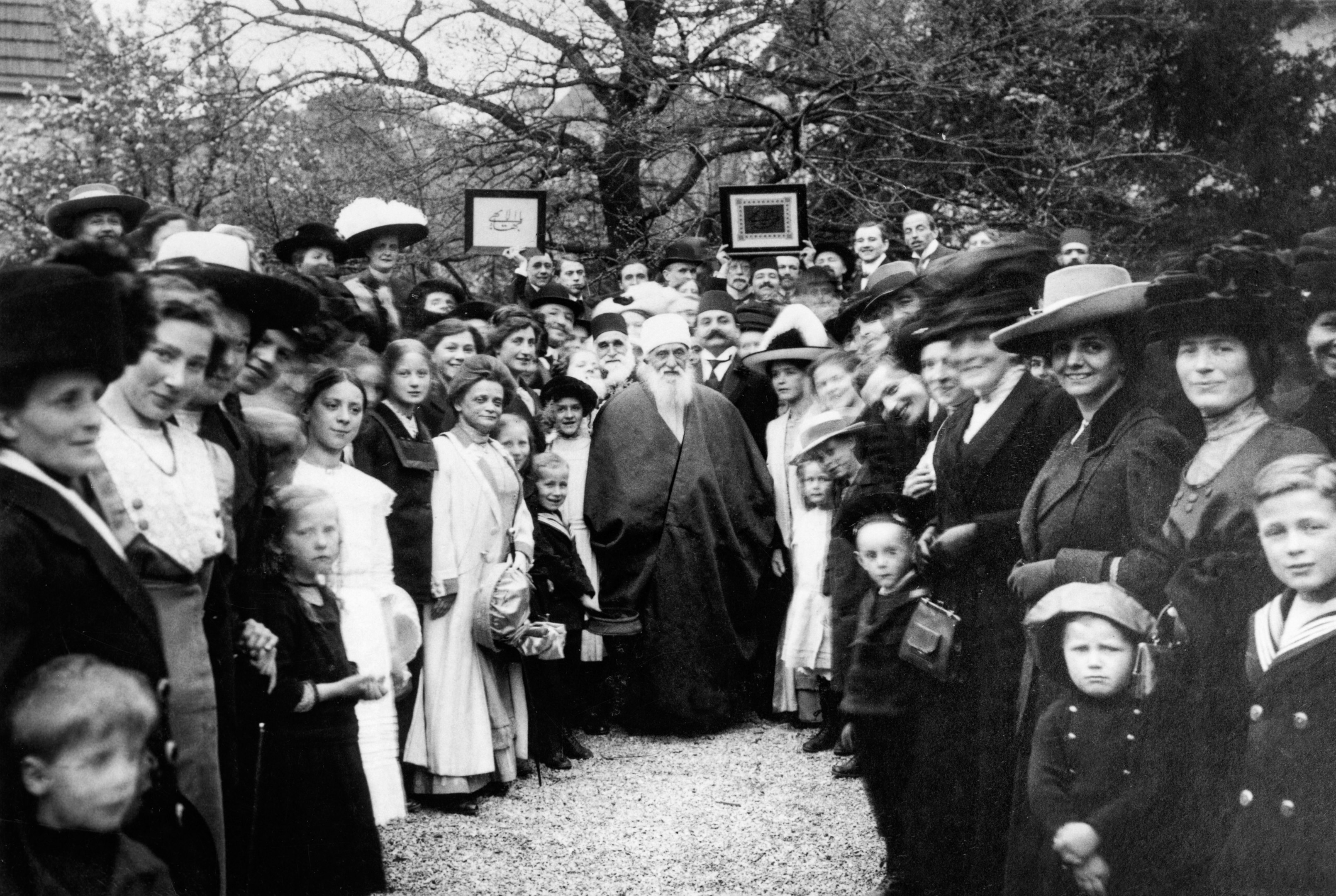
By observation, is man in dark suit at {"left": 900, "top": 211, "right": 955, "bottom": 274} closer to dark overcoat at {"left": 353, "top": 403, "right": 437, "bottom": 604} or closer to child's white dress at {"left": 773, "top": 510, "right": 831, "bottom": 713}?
child's white dress at {"left": 773, "top": 510, "right": 831, "bottom": 713}

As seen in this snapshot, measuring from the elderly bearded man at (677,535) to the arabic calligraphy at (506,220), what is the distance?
1899 millimetres

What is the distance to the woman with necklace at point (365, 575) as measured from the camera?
523 cm

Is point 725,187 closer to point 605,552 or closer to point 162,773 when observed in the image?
point 605,552

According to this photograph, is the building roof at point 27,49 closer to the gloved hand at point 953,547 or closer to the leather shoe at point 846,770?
the leather shoe at point 846,770

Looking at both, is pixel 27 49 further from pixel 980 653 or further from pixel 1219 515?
pixel 1219 515

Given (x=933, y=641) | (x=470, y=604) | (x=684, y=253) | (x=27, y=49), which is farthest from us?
(x=27, y=49)

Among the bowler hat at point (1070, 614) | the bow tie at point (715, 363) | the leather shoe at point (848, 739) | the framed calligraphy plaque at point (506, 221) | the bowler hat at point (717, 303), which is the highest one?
the framed calligraphy plaque at point (506, 221)

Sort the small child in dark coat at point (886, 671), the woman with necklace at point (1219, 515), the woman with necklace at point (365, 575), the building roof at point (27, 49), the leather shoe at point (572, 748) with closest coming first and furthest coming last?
the woman with necklace at point (1219, 515), the small child in dark coat at point (886, 671), the woman with necklace at point (365, 575), the leather shoe at point (572, 748), the building roof at point (27, 49)

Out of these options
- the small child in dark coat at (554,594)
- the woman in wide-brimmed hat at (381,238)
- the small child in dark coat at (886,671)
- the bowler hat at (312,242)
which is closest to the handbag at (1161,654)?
the small child in dark coat at (886,671)

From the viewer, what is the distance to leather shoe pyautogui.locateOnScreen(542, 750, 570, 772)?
6.81 metres

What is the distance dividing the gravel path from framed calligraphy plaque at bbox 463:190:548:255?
3.70 meters

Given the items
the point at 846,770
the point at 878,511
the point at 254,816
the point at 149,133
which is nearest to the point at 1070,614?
the point at 878,511

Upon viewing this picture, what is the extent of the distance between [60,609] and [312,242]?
15.3 feet

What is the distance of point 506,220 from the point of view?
30.9 ft
